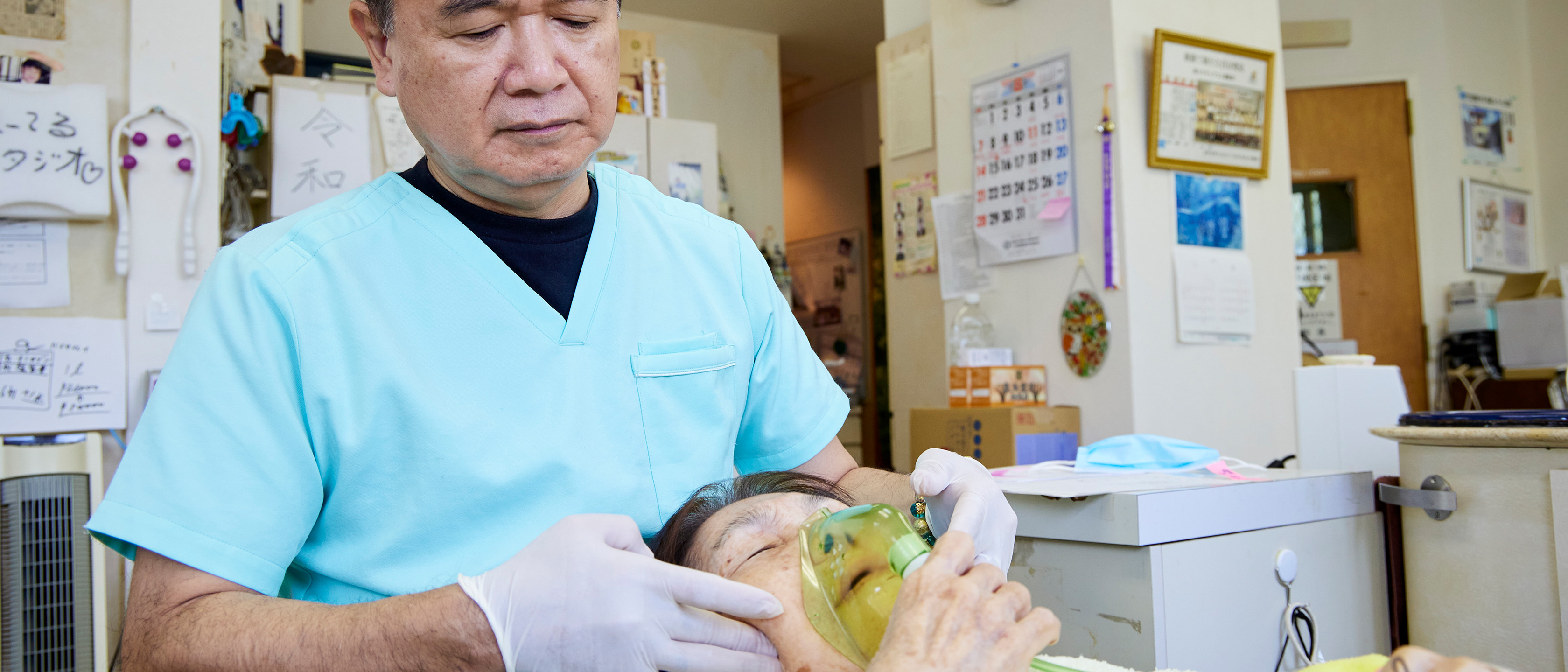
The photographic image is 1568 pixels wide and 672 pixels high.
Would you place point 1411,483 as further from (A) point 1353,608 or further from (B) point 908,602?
(B) point 908,602

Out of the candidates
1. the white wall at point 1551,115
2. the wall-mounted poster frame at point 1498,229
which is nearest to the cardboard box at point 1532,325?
the wall-mounted poster frame at point 1498,229

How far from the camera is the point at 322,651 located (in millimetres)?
850

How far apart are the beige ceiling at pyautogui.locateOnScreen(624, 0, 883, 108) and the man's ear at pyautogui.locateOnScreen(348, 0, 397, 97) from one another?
482 centimetres

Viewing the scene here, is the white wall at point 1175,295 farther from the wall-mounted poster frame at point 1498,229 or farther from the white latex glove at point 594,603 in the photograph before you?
the wall-mounted poster frame at point 1498,229

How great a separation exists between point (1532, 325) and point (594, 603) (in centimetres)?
511

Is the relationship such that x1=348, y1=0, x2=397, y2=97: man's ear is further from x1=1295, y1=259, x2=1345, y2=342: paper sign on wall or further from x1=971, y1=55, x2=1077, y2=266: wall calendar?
x1=1295, y1=259, x2=1345, y2=342: paper sign on wall

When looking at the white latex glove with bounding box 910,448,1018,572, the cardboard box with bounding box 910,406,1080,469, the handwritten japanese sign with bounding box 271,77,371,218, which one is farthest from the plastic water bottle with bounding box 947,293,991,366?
the white latex glove with bounding box 910,448,1018,572

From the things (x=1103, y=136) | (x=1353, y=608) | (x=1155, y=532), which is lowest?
(x=1353, y=608)

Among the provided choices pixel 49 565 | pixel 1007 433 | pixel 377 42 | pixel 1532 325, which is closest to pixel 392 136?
pixel 49 565

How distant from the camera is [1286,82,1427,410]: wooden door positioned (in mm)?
4891

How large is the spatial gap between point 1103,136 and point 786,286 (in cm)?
298

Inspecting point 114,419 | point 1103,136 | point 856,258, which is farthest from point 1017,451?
point 856,258

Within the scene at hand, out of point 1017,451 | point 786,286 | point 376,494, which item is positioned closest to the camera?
point 376,494

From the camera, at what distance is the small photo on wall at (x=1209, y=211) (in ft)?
9.92
